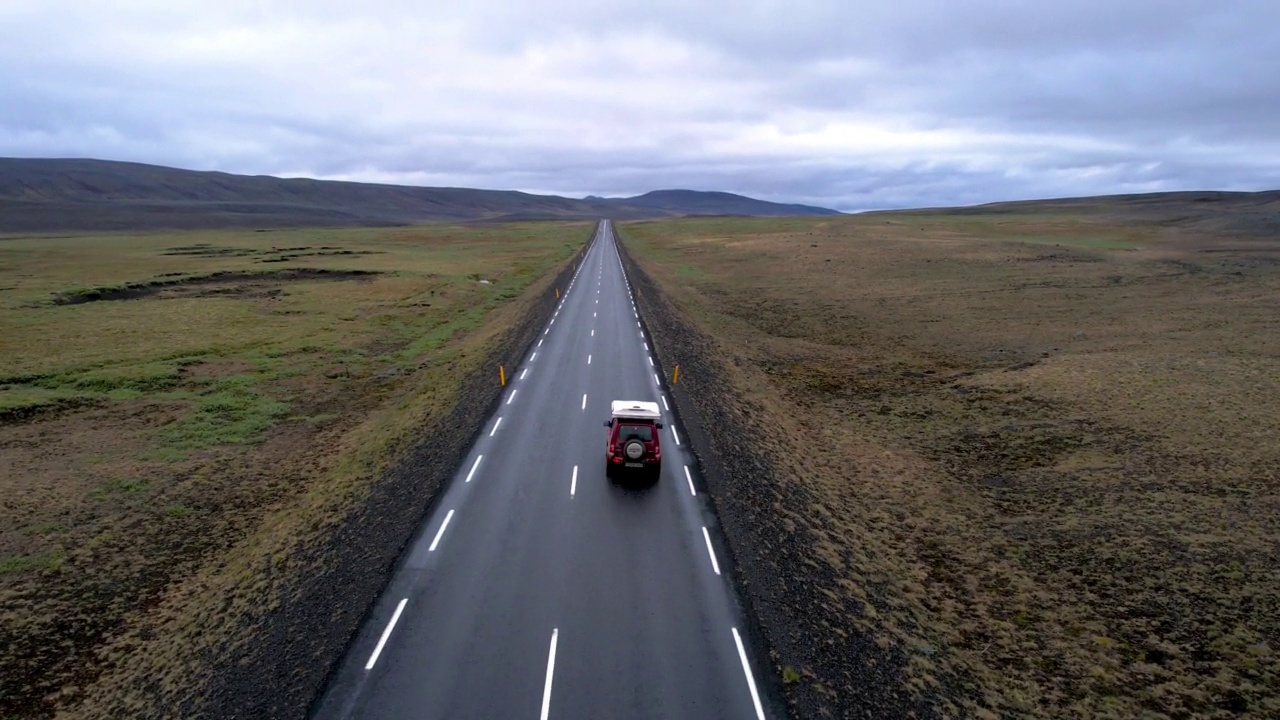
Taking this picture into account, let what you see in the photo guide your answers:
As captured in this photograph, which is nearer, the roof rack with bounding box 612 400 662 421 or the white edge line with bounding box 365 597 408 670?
the white edge line with bounding box 365 597 408 670

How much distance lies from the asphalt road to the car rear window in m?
1.32

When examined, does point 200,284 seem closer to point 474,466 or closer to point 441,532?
point 474,466

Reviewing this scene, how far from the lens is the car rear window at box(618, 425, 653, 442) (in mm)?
18875

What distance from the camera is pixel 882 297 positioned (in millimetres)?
54250

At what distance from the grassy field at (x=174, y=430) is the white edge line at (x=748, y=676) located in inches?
406

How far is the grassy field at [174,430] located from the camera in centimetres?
1420

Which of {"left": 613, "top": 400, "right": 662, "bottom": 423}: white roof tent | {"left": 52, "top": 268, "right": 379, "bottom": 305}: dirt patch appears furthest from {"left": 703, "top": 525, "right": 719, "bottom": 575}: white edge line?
{"left": 52, "top": 268, "right": 379, "bottom": 305}: dirt patch

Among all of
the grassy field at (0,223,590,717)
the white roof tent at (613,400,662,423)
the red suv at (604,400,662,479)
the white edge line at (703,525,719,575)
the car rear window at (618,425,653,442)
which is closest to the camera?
the grassy field at (0,223,590,717)

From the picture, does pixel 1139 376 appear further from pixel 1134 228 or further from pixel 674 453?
pixel 1134 228

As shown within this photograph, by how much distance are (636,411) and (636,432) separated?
0.73m

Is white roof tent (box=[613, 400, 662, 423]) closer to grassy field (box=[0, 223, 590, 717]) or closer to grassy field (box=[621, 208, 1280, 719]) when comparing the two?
grassy field (box=[621, 208, 1280, 719])

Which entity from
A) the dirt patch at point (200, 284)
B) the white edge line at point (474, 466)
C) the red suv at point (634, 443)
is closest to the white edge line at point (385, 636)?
the white edge line at point (474, 466)

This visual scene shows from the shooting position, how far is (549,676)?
11375 millimetres

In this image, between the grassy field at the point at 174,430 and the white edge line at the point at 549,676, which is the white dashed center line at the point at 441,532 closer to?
the grassy field at the point at 174,430
